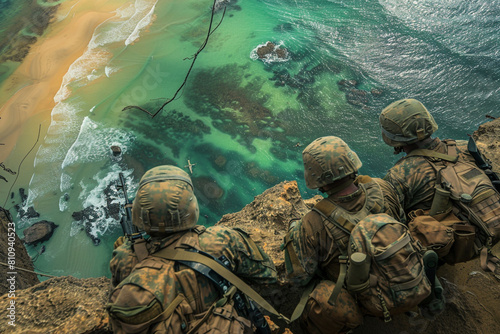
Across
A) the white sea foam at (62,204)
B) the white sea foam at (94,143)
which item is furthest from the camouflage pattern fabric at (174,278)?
the white sea foam at (94,143)

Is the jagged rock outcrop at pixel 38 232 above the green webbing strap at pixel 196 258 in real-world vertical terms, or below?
below

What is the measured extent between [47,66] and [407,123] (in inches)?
298

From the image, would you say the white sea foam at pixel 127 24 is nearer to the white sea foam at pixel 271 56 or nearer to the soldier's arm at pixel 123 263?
the white sea foam at pixel 271 56

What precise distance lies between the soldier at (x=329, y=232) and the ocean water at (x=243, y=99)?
3069 millimetres

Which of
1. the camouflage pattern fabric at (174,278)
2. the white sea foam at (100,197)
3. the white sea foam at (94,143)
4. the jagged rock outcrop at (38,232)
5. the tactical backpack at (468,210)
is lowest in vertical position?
the jagged rock outcrop at (38,232)

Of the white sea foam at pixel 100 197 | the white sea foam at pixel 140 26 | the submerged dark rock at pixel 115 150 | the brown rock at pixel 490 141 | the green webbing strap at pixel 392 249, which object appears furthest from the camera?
the white sea foam at pixel 140 26

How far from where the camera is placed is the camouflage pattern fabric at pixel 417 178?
299cm

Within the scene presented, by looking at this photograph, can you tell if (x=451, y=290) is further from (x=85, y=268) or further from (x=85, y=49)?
(x=85, y=49)

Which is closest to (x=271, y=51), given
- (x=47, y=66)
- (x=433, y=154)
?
(x=47, y=66)

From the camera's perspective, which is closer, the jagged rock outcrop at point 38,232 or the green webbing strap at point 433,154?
the green webbing strap at point 433,154

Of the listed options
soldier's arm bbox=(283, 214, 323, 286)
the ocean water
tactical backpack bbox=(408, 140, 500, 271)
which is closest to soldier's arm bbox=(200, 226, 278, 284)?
soldier's arm bbox=(283, 214, 323, 286)

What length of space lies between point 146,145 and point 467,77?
5812mm

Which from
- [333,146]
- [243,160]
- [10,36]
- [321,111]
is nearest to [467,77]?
[321,111]

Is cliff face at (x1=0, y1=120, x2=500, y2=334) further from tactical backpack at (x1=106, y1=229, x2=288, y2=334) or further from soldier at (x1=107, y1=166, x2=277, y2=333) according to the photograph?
tactical backpack at (x1=106, y1=229, x2=288, y2=334)
